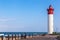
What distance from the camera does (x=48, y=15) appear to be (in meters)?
38.2

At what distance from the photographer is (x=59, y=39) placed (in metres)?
27.8

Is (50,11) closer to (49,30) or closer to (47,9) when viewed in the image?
(47,9)

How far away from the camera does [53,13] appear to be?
38344 mm

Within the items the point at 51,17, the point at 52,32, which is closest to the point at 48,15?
the point at 51,17

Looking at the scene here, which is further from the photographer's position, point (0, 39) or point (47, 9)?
point (47, 9)

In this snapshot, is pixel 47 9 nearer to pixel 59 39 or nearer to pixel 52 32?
pixel 52 32

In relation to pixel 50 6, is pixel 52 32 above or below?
below

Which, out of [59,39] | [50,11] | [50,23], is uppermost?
[50,11]

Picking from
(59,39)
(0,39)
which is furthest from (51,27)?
(0,39)

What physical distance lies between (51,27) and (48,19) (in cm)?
169

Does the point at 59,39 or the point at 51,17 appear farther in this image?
the point at 51,17

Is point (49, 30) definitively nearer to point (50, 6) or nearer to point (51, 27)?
point (51, 27)

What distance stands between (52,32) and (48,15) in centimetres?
341

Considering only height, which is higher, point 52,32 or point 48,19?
point 48,19
